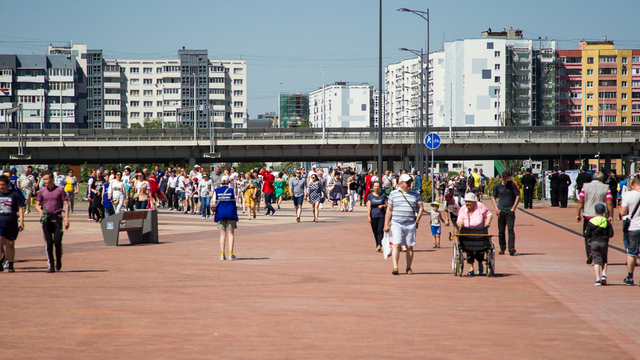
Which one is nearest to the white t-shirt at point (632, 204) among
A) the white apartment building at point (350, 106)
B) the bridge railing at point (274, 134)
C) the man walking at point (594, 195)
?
the man walking at point (594, 195)

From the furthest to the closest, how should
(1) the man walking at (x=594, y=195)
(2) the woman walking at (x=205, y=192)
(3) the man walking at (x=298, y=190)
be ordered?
(2) the woman walking at (x=205, y=192), (3) the man walking at (x=298, y=190), (1) the man walking at (x=594, y=195)

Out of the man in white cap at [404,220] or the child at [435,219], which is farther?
the child at [435,219]

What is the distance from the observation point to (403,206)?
1150cm

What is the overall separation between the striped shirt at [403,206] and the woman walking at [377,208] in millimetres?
3062

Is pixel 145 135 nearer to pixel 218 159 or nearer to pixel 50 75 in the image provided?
pixel 218 159

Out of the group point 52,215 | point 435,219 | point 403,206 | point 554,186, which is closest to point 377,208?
point 435,219

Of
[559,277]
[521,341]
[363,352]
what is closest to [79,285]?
[363,352]

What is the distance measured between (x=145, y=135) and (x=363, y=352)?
61.8 m

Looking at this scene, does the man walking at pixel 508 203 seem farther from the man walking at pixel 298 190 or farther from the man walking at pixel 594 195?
the man walking at pixel 298 190

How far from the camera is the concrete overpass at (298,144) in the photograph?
64.6 meters

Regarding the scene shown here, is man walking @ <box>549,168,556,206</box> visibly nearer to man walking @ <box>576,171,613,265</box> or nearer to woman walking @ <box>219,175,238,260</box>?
man walking @ <box>576,171,613,265</box>

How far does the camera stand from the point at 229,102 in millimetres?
157875

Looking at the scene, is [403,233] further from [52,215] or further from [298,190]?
[298,190]

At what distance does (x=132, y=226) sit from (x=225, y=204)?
4.04 metres
